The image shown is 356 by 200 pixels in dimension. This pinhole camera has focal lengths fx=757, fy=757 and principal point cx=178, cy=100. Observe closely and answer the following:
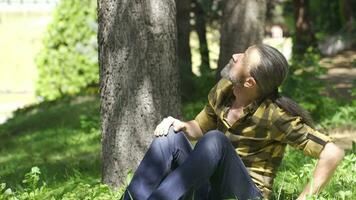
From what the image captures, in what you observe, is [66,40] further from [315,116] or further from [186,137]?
[186,137]

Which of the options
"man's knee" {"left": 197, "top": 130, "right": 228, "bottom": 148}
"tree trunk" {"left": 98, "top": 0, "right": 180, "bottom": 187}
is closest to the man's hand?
"man's knee" {"left": 197, "top": 130, "right": 228, "bottom": 148}

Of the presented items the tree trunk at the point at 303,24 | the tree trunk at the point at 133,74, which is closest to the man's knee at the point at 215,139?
the tree trunk at the point at 133,74

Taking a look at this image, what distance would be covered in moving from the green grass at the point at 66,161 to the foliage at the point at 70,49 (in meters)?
0.72

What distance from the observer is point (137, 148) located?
5.79 m

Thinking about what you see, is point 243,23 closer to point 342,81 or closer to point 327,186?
point 327,186

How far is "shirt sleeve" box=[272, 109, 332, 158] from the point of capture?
432 cm

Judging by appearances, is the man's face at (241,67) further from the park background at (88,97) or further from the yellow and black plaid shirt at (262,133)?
the park background at (88,97)

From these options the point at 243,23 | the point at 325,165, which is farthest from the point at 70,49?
the point at 325,165

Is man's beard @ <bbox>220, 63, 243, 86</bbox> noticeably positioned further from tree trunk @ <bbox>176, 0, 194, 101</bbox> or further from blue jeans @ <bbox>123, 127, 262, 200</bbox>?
tree trunk @ <bbox>176, 0, 194, 101</bbox>

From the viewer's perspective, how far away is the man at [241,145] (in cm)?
441

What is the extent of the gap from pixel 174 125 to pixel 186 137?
0.12 metres

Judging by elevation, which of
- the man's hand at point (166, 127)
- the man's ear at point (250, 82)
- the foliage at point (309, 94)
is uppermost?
the man's ear at point (250, 82)

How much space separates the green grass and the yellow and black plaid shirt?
29 centimetres

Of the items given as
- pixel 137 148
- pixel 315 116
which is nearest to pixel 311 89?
pixel 315 116
